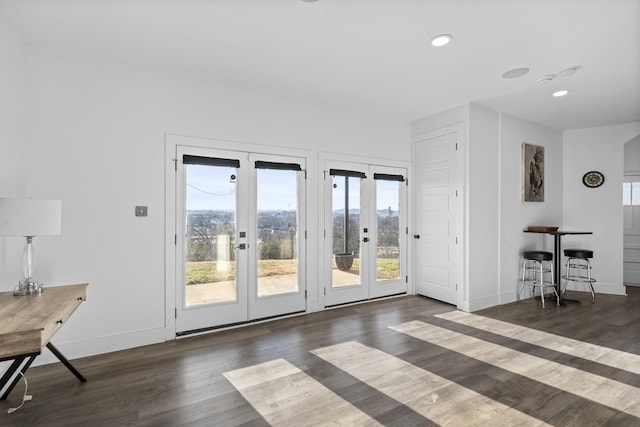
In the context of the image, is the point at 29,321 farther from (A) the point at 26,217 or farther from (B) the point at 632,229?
(B) the point at 632,229

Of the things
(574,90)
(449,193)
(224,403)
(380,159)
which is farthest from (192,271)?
(574,90)

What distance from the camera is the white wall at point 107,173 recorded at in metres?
3.03

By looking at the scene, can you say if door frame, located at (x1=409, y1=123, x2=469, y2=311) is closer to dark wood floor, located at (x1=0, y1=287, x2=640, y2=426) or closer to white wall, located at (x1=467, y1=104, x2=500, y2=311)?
white wall, located at (x1=467, y1=104, x2=500, y2=311)

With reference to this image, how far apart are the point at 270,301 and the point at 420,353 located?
195cm

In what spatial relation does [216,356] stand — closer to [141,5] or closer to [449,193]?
[141,5]

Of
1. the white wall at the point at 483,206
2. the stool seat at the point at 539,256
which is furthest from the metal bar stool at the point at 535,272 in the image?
the white wall at the point at 483,206

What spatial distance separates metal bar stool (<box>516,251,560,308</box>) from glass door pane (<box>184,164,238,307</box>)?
14.6 feet

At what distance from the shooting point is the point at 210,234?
3.81 metres

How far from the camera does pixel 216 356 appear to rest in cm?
312

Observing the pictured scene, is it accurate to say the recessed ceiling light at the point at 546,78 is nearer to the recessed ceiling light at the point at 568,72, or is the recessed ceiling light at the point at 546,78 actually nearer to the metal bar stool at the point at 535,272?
the recessed ceiling light at the point at 568,72

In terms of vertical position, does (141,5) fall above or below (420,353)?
above

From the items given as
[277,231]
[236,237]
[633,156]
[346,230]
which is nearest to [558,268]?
[346,230]

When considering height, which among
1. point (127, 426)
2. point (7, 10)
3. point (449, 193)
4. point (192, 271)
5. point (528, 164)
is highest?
point (7, 10)

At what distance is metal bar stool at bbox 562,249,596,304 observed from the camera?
517cm
